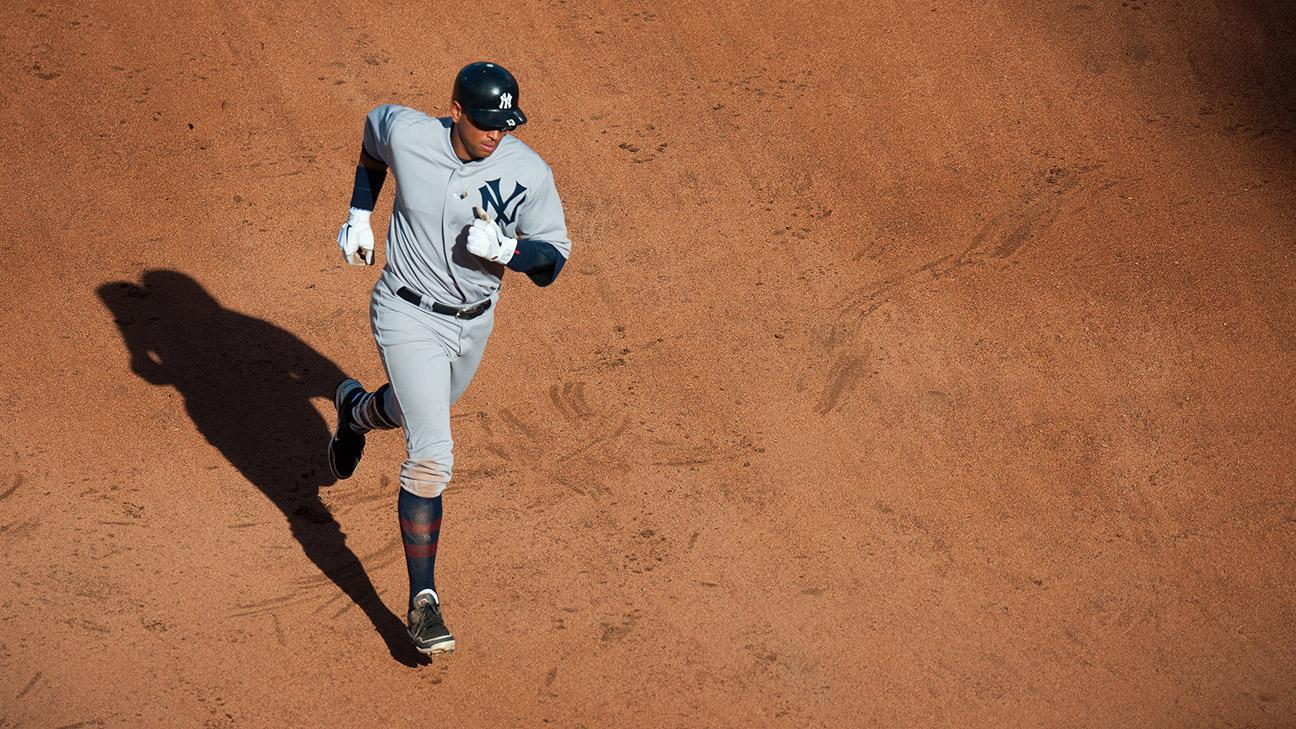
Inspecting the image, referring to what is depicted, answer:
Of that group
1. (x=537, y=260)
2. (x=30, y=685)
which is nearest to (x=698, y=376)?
(x=537, y=260)

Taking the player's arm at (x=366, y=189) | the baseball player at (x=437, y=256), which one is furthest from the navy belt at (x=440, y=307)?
the player's arm at (x=366, y=189)

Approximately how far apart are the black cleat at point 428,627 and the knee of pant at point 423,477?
17.9 inches

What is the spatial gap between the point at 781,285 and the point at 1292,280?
355 cm

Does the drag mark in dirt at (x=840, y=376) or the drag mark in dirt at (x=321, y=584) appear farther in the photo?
the drag mark in dirt at (x=840, y=376)

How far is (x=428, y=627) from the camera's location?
17.0 ft

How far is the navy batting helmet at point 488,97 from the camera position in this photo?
4.97 meters

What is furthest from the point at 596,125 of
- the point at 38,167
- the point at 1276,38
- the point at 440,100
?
the point at 1276,38

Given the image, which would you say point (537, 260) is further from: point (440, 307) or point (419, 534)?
point (419, 534)

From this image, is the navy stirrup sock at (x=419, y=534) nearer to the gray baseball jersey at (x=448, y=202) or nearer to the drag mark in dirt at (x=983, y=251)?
the gray baseball jersey at (x=448, y=202)

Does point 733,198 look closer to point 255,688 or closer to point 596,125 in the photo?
point 596,125

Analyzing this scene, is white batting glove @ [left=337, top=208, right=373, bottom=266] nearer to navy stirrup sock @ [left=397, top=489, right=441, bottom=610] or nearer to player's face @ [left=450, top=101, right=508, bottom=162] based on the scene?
player's face @ [left=450, top=101, right=508, bottom=162]

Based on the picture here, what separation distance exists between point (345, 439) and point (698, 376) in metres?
2.44

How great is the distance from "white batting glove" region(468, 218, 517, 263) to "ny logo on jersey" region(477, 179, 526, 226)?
0.50 ft

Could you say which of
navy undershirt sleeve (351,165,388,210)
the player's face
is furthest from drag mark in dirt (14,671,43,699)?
the player's face
